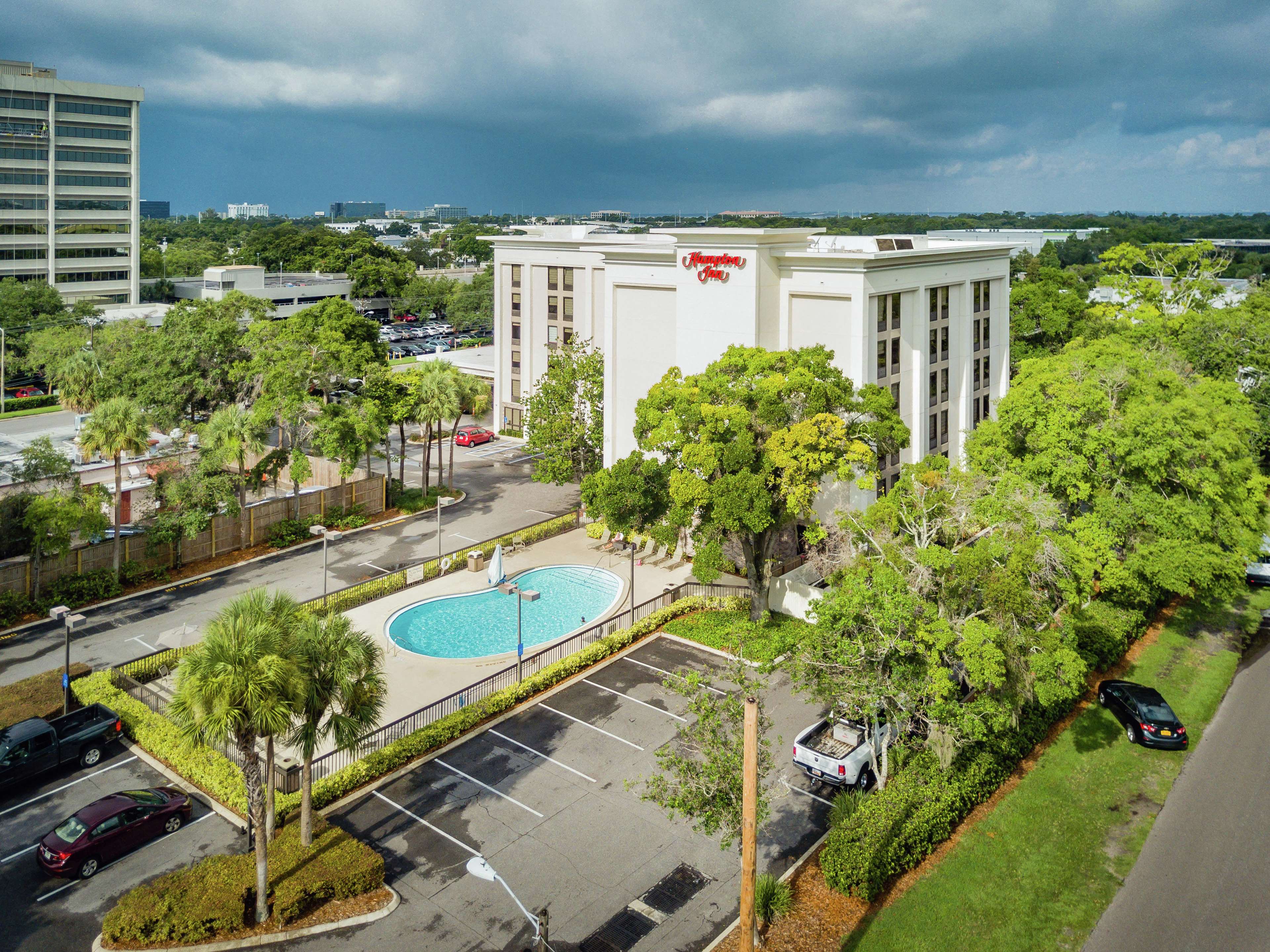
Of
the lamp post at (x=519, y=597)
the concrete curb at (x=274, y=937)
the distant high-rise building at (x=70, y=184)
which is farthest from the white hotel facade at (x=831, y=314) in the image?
the distant high-rise building at (x=70, y=184)

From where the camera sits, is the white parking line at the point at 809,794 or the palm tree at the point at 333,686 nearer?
the palm tree at the point at 333,686

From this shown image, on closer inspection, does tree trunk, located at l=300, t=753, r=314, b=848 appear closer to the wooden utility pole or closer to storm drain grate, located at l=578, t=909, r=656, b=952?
storm drain grate, located at l=578, t=909, r=656, b=952

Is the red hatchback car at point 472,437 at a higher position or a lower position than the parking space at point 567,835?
higher

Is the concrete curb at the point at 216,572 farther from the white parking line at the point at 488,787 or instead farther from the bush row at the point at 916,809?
the bush row at the point at 916,809

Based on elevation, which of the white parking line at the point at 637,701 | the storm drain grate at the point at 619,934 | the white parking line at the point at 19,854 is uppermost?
the white parking line at the point at 637,701

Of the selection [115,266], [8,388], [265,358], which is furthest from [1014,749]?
[115,266]

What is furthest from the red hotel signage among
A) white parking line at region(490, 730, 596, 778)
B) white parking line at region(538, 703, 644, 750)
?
white parking line at region(490, 730, 596, 778)
